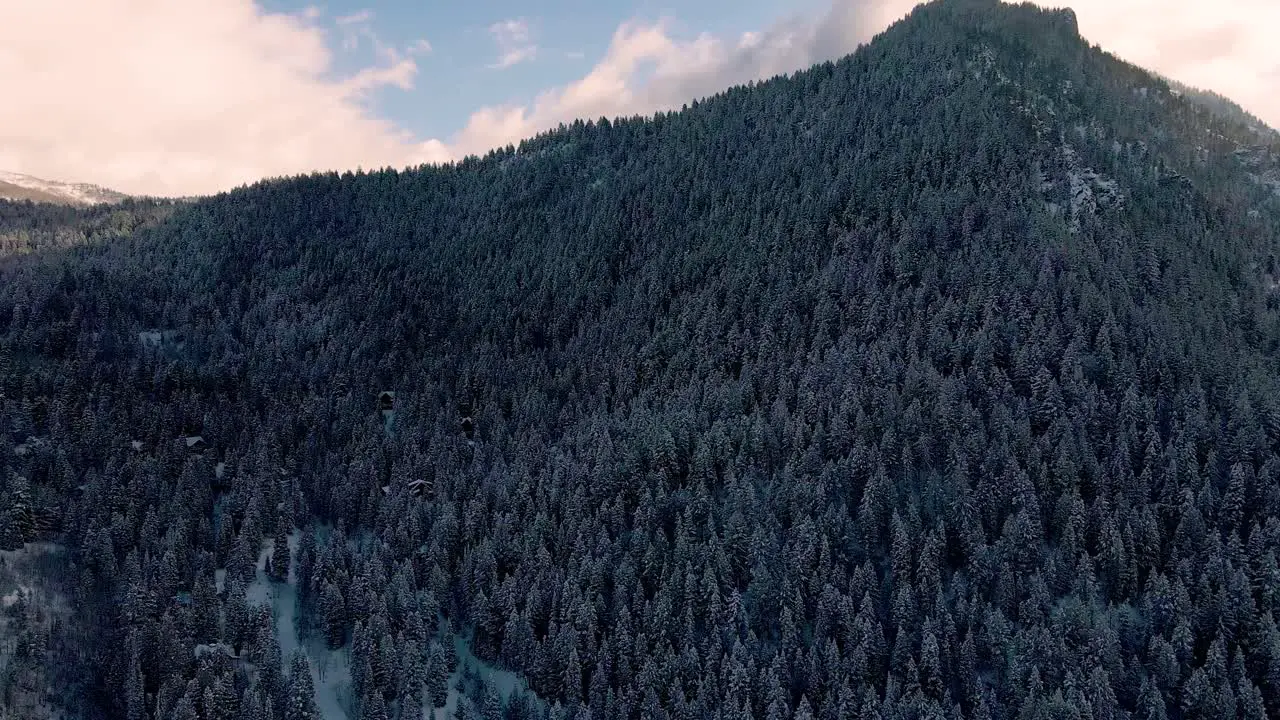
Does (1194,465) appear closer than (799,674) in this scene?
No

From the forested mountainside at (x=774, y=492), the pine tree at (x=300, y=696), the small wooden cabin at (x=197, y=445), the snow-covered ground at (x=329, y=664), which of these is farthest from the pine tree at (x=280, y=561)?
the small wooden cabin at (x=197, y=445)

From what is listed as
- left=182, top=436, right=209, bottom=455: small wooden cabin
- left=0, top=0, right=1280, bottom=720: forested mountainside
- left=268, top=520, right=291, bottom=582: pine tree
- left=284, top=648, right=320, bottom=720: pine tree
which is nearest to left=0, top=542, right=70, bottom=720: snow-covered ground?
left=0, top=0, right=1280, bottom=720: forested mountainside

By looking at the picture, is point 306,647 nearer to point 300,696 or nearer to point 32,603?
point 300,696

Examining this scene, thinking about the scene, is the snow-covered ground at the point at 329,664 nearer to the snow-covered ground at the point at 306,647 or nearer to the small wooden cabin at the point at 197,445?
the snow-covered ground at the point at 306,647

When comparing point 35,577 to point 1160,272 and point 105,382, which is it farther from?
point 1160,272

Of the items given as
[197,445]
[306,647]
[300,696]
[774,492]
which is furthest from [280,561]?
[774,492]

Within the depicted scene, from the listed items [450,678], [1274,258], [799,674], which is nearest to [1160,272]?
[1274,258]

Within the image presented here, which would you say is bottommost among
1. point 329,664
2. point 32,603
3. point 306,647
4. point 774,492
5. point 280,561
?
point 329,664

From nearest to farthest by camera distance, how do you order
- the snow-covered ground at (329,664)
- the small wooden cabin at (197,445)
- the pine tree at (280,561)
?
the snow-covered ground at (329,664)
the pine tree at (280,561)
the small wooden cabin at (197,445)

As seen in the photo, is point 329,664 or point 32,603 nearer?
point 32,603
